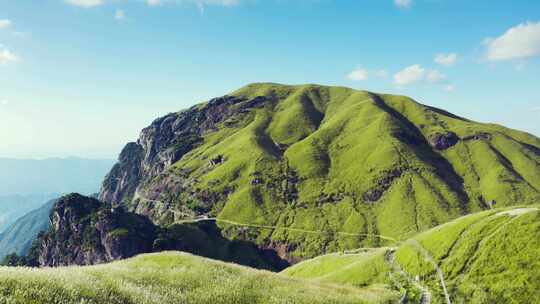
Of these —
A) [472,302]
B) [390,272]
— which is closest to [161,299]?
[472,302]

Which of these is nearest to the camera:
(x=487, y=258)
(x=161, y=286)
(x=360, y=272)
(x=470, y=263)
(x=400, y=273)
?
(x=161, y=286)

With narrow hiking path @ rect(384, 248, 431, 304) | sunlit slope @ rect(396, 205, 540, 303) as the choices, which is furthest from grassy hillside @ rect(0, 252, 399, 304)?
sunlit slope @ rect(396, 205, 540, 303)

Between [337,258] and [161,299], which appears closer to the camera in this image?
[161,299]

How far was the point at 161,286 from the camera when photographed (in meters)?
22.0

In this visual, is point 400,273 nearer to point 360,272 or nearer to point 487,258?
point 360,272

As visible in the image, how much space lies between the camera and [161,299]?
745 inches

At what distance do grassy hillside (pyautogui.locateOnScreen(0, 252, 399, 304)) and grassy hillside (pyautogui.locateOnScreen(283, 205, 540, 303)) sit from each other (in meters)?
23.7

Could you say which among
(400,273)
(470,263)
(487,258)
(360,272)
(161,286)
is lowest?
(360,272)

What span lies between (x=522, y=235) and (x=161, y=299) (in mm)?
66581

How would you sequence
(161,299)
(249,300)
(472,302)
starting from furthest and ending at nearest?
(472,302), (249,300), (161,299)

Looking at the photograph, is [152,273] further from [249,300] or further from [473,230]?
[473,230]

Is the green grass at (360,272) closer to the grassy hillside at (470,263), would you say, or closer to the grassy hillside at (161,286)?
the grassy hillside at (470,263)

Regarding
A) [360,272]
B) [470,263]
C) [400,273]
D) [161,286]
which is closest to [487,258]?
[470,263]

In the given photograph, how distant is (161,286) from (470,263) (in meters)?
62.8
